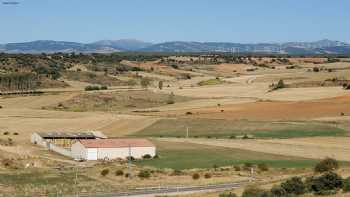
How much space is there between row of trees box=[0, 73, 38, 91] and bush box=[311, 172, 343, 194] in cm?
11281

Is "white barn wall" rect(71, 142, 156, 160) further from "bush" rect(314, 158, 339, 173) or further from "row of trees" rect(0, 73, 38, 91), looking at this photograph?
"row of trees" rect(0, 73, 38, 91)

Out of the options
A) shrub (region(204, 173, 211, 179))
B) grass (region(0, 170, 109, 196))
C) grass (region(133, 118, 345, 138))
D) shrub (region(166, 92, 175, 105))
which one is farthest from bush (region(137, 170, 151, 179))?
shrub (region(166, 92, 175, 105))

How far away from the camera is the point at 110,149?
219 feet

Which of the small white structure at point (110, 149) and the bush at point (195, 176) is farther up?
the bush at point (195, 176)

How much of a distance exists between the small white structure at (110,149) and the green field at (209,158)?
1661 millimetres

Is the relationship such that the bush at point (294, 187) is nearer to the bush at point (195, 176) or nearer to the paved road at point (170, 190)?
the paved road at point (170, 190)

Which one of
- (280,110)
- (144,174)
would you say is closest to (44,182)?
(144,174)

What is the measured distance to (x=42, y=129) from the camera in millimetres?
87562

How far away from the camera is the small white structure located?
6656 cm

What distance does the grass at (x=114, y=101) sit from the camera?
4574 inches

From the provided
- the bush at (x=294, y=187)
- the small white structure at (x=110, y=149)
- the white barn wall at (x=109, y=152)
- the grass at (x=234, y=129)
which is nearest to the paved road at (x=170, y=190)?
the bush at (x=294, y=187)

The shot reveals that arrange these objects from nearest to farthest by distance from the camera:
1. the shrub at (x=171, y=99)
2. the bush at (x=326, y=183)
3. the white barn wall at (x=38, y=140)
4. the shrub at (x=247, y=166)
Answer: the bush at (x=326, y=183)
the shrub at (x=247, y=166)
the white barn wall at (x=38, y=140)
the shrub at (x=171, y=99)

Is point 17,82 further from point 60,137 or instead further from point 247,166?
point 247,166

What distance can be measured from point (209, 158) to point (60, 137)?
2118 cm
